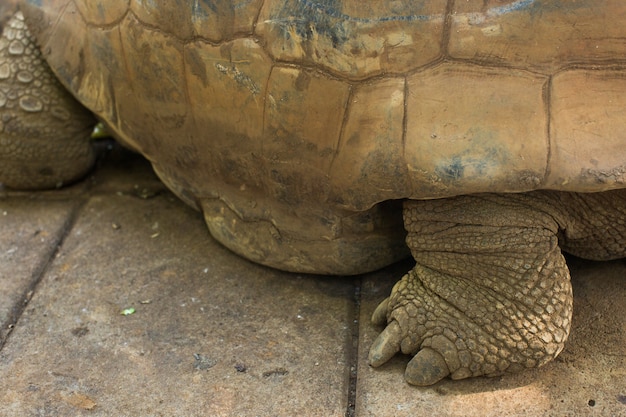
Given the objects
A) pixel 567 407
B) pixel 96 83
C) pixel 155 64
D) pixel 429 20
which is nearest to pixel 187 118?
→ pixel 155 64

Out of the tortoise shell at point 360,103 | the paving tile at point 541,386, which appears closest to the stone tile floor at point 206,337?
the paving tile at point 541,386

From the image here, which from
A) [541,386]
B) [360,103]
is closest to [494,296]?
[541,386]

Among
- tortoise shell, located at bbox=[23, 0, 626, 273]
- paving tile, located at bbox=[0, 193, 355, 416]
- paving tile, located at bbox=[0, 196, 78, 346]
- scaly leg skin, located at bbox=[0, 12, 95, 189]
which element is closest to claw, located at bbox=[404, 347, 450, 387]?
paving tile, located at bbox=[0, 193, 355, 416]

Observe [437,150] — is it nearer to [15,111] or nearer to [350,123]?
[350,123]

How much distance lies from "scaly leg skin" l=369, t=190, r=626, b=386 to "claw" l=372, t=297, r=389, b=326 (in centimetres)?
8

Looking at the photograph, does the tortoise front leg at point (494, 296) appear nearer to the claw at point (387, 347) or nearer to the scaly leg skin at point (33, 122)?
the claw at point (387, 347)

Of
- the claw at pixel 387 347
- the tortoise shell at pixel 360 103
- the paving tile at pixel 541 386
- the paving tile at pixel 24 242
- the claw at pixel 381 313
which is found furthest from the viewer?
the paving tile at pixel 24 242

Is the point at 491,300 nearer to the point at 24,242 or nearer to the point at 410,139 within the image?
the point at 410,139

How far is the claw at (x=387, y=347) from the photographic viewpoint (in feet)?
7.52

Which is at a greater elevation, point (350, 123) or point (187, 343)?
point (350, 123)

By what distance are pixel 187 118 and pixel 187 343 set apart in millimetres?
733

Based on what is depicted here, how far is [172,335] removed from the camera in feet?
8.14

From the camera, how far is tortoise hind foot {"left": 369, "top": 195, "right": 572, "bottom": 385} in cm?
221

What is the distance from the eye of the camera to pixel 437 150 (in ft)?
6.76
